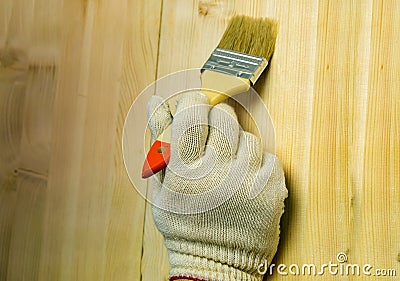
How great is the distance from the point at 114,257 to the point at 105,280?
0.04m

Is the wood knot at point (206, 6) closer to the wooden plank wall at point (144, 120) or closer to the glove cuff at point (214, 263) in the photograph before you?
the wooden plank wall at point (144, 120)

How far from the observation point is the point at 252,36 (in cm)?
92

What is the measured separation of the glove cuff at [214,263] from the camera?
83cm

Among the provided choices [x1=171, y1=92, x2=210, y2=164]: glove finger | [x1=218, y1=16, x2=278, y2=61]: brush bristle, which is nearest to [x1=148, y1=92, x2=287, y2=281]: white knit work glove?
[x1=171, y1=92, x2=210, y2=164]: glove finger

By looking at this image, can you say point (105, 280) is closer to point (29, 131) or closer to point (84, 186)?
point (84, 186)

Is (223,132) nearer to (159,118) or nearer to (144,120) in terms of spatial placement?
(159,118)

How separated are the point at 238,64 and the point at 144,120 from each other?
0.79 feet

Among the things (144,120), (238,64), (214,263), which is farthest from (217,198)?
(144,120)

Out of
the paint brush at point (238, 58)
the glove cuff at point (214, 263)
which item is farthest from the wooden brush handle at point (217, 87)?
the glove cuff at point (214, 263)

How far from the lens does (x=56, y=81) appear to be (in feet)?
4.01

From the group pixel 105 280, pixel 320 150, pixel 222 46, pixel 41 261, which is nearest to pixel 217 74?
pixel 222 46

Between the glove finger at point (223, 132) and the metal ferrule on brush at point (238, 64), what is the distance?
0.18 ft

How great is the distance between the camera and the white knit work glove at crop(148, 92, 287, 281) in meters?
0.82

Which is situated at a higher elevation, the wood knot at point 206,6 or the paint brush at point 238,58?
the wood knot at point 206,6
